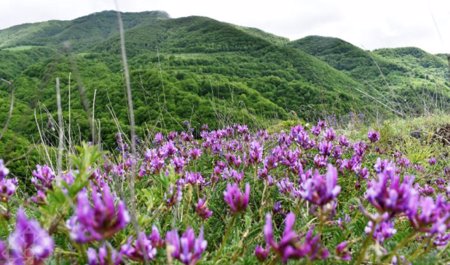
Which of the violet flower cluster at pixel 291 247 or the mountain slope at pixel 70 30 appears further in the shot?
the mountain slope at pixel 70 30

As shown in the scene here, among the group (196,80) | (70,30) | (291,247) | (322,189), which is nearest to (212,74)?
(196,80)

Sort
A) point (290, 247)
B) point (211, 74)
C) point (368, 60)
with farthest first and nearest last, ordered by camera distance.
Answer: point (368, 60) < point (211, 74) < point (290, 247)

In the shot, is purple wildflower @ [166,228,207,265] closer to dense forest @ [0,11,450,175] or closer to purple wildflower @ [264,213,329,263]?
purple wildflower @ [264,213,329,263]

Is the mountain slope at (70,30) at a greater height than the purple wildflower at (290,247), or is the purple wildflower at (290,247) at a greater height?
the mountain slope at (70,30)

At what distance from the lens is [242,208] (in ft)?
5.00

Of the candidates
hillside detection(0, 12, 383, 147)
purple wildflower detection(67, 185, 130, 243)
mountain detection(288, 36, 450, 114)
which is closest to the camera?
purple wildflower detection(67, 185, 130, 243)

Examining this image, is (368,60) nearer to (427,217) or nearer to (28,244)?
(427,217)

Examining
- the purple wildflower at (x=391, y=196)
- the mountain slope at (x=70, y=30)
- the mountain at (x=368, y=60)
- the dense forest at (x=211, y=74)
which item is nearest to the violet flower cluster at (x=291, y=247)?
the purple wildflower at (x=391, y=196)

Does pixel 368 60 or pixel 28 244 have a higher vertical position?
Answer: pixel 368 60

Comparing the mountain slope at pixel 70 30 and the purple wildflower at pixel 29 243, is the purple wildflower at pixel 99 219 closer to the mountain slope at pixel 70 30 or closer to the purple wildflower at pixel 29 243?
the purple wildflower at pixel 29 243

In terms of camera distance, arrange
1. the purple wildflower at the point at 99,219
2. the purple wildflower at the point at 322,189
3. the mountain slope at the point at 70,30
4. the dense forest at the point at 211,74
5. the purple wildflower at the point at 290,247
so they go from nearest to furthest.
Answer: the purple wildflower at the point at 99,219 → the purple wildflower at the point at 290,247 → the purple wildflower at the point at 322,189 → the dense forest at the point at 211,74 → the mountain slope at the point at 70,30

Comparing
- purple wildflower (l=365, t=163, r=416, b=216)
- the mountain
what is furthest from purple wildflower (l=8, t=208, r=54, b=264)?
the mountain

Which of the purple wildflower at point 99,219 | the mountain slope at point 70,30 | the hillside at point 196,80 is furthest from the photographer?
the mountain slope at point 70,30

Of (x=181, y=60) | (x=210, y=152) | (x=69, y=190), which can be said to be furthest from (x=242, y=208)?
(x=181, y=60)
